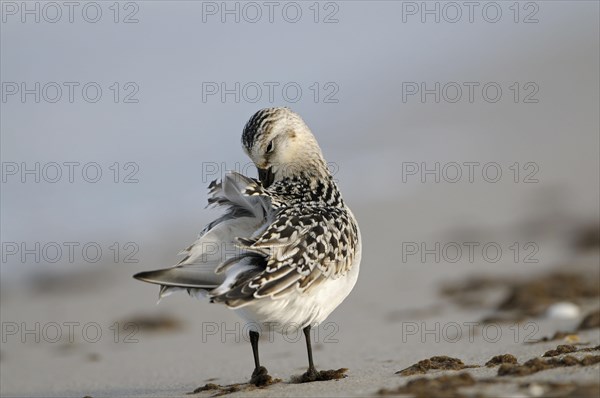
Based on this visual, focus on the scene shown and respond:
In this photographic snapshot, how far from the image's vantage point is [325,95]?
15.5 meters

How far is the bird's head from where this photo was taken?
5707mm

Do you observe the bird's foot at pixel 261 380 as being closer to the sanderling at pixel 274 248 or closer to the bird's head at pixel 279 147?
the sanderling at pixel 274 248

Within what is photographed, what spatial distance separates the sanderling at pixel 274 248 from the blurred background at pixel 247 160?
120 cm

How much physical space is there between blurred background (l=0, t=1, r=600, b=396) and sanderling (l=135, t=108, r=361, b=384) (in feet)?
3.93

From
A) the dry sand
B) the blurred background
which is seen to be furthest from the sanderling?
the blurred background

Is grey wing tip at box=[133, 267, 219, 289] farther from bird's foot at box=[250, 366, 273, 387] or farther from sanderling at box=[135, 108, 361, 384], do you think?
bird's foot at box=[250, 366, 273, 387]

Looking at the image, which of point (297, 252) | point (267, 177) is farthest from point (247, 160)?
point (297, 252)

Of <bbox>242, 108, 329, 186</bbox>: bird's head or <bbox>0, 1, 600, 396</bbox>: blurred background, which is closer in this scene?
<bbox>242, 108, 329, 186</bbox>: bird's head

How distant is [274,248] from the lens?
15.4 feet

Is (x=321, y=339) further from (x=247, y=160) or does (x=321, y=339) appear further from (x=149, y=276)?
(x=247, y=160)

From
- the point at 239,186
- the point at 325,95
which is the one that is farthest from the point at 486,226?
the point at 325,95

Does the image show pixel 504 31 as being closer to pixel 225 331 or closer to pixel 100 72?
pixel 100 72

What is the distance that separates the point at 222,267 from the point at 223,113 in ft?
31.1

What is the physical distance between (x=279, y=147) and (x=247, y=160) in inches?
251
